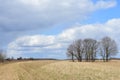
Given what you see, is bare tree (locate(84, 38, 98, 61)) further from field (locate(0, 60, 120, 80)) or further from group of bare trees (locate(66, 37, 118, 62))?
field (locate(0, 60, 120, 80))

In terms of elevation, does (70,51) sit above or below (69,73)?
above

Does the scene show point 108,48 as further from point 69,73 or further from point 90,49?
point 69,73

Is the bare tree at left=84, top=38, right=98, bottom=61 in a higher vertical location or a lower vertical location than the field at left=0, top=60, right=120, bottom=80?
higher

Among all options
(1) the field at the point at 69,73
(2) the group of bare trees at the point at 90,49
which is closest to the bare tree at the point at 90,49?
(2) the group of bare trees at the point at 90,49

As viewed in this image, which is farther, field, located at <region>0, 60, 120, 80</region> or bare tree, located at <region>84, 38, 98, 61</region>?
bare tree, located at <region>84, 38, 98, 61</region>

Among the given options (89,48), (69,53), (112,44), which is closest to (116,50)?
(112,44)

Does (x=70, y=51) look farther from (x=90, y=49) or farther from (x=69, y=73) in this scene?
(x=69, y=73)

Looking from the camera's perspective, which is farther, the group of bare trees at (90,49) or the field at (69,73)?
the group of bare trees at (90,49)

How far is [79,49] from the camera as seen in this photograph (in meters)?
124

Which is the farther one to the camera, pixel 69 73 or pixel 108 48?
Result: pixel 108 48

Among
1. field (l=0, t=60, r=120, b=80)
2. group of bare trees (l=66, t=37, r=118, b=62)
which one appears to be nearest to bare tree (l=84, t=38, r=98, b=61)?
group of bare trees (l=66, t=37, r=118, b=62)

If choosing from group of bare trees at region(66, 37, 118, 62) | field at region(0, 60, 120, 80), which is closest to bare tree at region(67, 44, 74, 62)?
group of bare trees at region(66, 37, 118, 62)

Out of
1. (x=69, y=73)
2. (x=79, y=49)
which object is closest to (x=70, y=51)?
(x=79, y=49)

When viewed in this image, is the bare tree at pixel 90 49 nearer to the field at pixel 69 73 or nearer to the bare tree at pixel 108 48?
the bare tree at pixel 108 48
